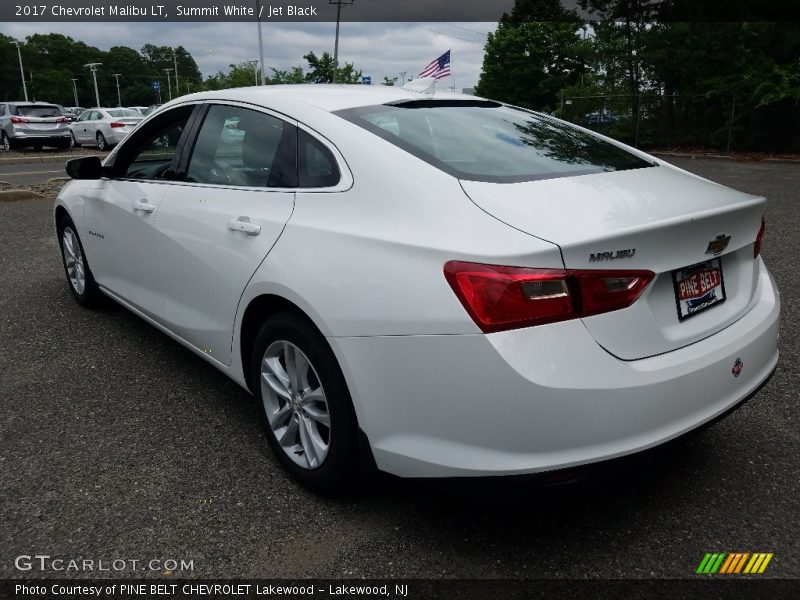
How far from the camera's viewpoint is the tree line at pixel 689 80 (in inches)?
743

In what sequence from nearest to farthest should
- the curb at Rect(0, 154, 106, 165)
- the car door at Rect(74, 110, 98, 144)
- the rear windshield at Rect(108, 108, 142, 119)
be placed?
the curb at Rect(0, 154, 106, 165) → the rear windshield at Rect(108, 108, 142, 119) → the car door at Rect(74, 110, 98, 144)

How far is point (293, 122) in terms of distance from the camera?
9.34 ft

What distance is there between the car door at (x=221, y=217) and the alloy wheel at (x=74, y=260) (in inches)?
69.2

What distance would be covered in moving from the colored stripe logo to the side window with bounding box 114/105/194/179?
314 centimetres

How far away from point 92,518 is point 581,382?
75.0 inches

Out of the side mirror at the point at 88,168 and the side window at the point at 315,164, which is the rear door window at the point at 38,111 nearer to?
the side mirror at the point at 88,168

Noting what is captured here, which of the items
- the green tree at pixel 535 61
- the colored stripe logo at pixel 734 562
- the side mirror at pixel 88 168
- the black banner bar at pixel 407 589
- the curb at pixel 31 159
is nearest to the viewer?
the black banner bar at pixel 407 589

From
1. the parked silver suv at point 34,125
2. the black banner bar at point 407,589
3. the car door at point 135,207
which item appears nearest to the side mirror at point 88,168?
the car door at point 135,207

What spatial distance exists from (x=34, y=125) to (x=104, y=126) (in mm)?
2191

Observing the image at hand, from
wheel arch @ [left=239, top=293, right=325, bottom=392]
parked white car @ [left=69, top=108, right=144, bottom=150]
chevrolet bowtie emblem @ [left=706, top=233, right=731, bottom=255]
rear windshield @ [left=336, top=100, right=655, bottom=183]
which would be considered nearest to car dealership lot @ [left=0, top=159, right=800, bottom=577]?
wheel arch @ [left=239, top=293, right=325, bottom=392]

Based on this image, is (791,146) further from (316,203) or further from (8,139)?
(8,139)

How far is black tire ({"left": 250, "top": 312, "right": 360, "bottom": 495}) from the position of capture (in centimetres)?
236

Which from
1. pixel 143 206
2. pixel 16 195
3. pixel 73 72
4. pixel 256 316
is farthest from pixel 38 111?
pixel 73 72

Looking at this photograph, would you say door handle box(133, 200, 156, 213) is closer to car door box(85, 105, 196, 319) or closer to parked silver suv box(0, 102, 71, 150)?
car door box(85, 105, 196, 319)
